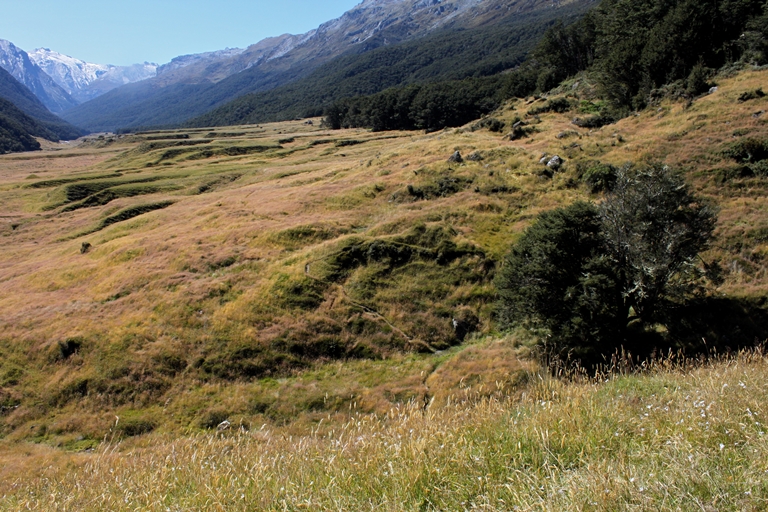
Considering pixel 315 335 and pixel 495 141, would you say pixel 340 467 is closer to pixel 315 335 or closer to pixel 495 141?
pixel 315 335

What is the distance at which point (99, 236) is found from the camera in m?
48.8

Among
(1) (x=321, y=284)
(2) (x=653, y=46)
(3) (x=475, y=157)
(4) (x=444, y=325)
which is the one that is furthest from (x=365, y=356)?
(2) (x=653, y=46)

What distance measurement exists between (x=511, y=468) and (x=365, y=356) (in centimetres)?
1859

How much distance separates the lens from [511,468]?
14.3ft

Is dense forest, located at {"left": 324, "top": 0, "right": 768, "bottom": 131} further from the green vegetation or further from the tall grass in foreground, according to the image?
the tall grass in foreground

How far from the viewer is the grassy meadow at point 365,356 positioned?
4457 mm

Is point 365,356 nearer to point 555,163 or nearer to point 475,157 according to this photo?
point 555,163

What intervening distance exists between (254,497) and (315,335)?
19213 mm

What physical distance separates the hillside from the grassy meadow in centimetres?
18

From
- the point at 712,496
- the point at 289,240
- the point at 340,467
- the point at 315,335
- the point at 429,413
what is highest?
the point at 712,496

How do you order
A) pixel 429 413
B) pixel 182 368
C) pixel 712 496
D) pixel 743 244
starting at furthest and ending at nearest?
pixel 743 244 < pixel 182 368 < pixel 429 413 < pixel 712 496

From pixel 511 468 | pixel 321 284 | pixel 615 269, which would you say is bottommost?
pixel 321 284

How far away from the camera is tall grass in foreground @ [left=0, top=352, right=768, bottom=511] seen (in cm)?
351

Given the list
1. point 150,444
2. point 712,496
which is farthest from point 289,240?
point 712,496
